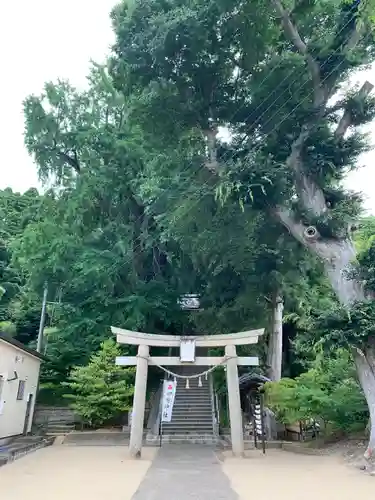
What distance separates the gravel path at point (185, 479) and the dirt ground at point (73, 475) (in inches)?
9.6

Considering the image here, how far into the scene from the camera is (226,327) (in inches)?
632

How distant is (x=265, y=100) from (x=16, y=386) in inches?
464

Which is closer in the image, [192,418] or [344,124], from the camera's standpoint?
[344,124]

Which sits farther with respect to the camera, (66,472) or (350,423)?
(350,423)

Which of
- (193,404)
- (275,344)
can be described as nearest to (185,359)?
(275,344)

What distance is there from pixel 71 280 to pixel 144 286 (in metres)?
3.41

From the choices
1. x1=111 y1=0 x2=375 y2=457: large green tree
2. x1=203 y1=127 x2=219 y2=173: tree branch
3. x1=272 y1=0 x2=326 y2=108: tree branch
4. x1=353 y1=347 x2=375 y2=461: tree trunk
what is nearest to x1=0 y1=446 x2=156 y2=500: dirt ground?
x1=353 y1=347 x2=375 y2=461: tree trunk

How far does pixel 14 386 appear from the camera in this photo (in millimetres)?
13039

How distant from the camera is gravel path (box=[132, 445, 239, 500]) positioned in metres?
5.95

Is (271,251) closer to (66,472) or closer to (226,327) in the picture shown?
(226,327)

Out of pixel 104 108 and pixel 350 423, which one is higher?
pixel 104 108

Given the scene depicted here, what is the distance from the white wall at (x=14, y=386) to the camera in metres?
11.9

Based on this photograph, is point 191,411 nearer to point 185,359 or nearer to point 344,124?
point 185,359

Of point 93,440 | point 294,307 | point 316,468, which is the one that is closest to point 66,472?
point 316,468
